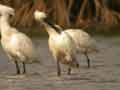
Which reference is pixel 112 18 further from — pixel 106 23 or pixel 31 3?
pixel 31 3

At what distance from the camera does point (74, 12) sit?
68.0 feet

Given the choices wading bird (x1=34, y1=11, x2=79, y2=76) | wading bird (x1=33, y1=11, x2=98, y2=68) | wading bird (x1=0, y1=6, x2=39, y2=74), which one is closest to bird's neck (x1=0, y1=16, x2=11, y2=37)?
wading bird (x1=0, y1=6, x2=39, y2=74)

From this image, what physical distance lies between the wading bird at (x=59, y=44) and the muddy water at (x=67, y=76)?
0.27 metres

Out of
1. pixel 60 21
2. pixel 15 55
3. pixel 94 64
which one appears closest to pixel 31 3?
pixel 60 21

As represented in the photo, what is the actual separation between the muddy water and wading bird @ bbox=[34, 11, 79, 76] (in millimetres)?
268

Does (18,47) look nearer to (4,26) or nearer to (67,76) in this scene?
(4,26)

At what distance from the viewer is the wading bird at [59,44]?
933 cm

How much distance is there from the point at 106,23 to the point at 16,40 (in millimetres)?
10498

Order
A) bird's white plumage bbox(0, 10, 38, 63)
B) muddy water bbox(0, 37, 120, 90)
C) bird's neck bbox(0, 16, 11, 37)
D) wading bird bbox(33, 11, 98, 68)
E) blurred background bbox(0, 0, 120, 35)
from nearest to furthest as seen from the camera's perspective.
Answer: muddy water bbox(0, 37, 120, 90) < bird's white plumage bbox(0, 10, 38, 63) < bird's neck bbox(0, 16, 11, 37) < wading bird bbox(33, 11, 98, 68) < blurred background bbox(0, 0, 120, 35)

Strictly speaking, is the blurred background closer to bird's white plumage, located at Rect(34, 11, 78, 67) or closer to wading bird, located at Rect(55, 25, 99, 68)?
wading bird, located at Rect(55, 25, 99, 68)

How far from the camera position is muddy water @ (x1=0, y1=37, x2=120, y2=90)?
8.56m

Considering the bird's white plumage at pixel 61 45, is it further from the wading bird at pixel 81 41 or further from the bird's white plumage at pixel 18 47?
the wading bird at pixel 81 41

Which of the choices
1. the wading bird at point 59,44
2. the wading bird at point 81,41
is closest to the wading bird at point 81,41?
the wading bird at point 81,41

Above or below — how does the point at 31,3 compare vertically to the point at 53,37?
above
